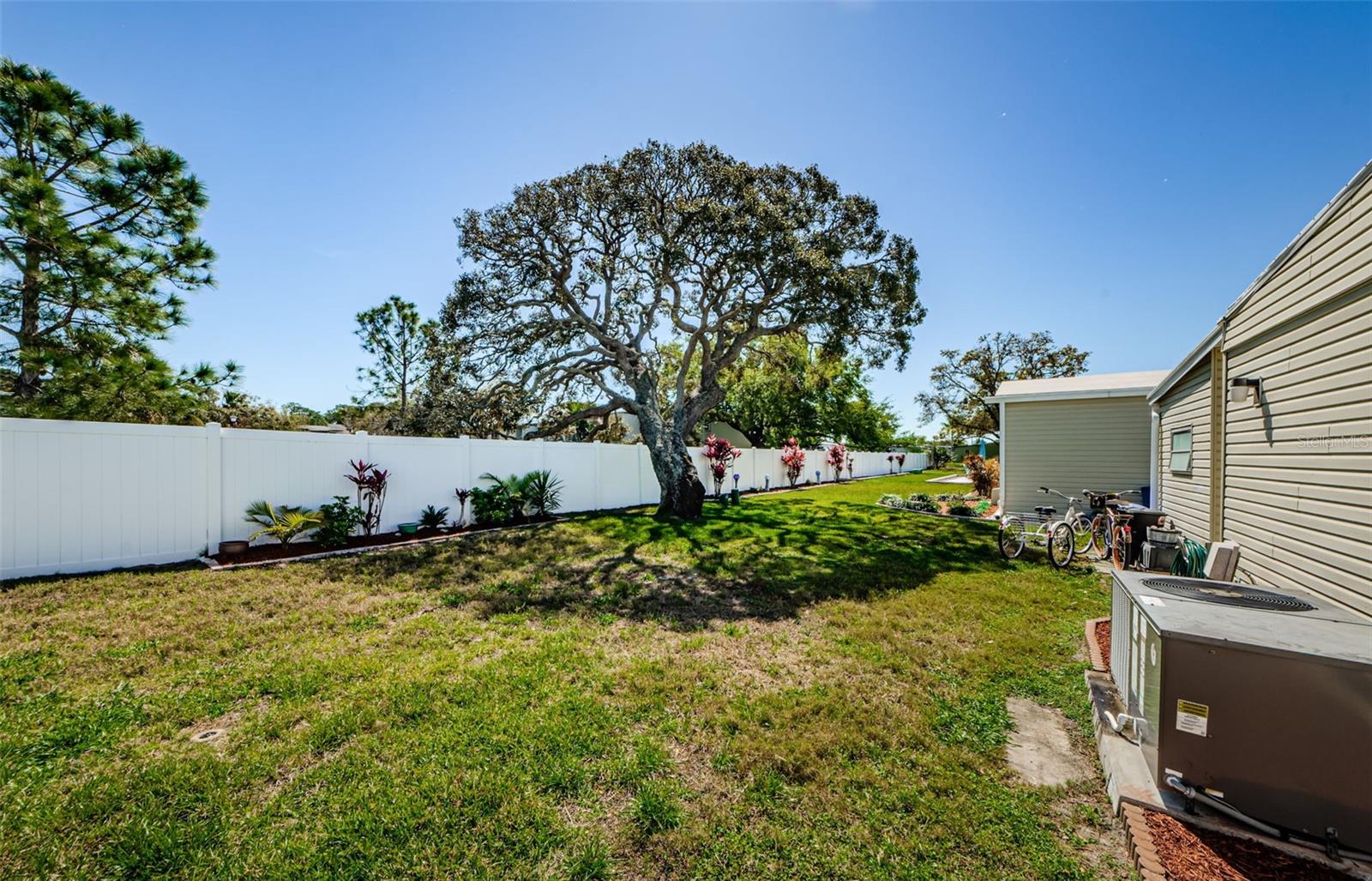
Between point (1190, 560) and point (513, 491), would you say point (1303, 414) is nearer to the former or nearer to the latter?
point (1190, 560)

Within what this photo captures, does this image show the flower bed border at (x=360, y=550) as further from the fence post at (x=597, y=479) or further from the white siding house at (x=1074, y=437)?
the white siding house at (x=1074, y=437)

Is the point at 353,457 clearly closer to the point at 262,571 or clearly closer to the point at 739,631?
the point at 262,571

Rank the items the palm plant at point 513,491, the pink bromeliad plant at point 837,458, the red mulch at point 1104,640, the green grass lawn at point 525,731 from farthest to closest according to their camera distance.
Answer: the pink bromeliad plant at point 837,458 < the palm plant at point 513,491 < the red mulch at point 1104,640 < the green grass lawn at point 525,731

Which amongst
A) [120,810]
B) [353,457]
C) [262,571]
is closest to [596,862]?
[120,810]

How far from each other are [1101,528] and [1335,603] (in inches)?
240

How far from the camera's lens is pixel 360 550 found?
734 cm

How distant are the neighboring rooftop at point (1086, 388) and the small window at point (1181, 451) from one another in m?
3.62

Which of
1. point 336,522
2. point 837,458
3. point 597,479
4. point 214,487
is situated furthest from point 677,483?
point 837,458

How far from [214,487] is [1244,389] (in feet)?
37.6

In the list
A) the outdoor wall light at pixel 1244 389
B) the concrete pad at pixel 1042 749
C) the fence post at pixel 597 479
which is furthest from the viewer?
the fence post at pixel 597 479

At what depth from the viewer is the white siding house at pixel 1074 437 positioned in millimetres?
10352

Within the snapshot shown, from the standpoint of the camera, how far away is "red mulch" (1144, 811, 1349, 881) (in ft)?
5.94

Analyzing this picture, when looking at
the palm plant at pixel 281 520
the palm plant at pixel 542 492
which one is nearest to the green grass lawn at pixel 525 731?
the palm plant at pixel 281 520

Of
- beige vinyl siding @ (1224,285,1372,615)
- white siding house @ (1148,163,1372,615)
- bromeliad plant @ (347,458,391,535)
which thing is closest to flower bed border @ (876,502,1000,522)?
white siding house @ (1148,163,1372,615)
